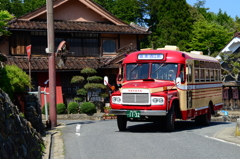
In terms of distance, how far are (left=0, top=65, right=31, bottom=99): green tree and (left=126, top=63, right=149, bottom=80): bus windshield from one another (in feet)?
13.6

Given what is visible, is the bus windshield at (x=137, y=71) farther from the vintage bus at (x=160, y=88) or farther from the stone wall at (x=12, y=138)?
the stone wall at (x=12, y=138)

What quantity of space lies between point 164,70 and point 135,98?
1928 mm

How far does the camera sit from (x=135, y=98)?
45.0 feet

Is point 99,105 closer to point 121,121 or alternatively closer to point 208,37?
point 121,121

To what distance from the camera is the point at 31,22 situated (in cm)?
2948

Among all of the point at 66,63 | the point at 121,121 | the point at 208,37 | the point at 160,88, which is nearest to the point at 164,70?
the point at 160,88

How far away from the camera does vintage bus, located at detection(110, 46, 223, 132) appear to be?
535 inches

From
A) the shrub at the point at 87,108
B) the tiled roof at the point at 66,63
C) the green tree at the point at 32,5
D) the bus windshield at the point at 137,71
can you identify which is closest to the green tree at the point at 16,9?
the green tree at the point at 32,5

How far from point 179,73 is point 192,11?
50.2 metres

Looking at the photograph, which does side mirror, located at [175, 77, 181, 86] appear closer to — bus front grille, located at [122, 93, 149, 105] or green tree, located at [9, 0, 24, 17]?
bus front grille, located at [122, 93, 149, 105]

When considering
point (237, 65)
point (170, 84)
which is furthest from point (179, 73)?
point (237, 65)

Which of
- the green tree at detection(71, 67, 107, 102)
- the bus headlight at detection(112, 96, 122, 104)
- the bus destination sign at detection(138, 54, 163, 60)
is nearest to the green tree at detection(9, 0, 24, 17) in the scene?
the green tree at detection(71, 67, 107, 102)

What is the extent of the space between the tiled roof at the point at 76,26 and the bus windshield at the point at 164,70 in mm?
15391

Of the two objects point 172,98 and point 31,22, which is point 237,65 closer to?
point 31,22
